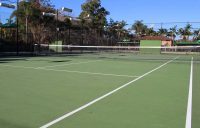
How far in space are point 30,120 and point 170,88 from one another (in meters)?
5.31

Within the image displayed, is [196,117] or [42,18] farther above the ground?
[42,18]

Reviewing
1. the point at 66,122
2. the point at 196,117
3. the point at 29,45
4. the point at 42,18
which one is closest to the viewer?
the point at 66,122

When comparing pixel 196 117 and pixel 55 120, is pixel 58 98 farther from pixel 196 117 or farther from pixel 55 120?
pixel 196 117

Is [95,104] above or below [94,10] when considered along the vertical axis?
below

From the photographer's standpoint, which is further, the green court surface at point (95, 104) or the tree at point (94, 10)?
the tree at point (94, 10)

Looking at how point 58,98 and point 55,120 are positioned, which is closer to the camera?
point 55,120

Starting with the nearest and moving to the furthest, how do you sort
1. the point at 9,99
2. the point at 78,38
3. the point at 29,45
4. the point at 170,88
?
the point at 9,99 → the point at 170,88 → the point at 29,45 → the point at 78,38

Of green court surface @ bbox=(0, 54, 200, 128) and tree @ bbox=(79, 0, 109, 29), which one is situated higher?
tree @ bbox=(79, 0, 109, 29)

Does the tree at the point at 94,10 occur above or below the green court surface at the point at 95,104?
above

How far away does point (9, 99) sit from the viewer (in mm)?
7574

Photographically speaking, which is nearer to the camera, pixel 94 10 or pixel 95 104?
pixel 95 104

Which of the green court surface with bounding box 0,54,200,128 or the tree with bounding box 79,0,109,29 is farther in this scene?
the tree with bounding box 79,0,109,29

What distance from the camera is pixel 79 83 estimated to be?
34.9 feet

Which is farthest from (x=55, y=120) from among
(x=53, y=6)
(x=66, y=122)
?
(x=53, y=6)
